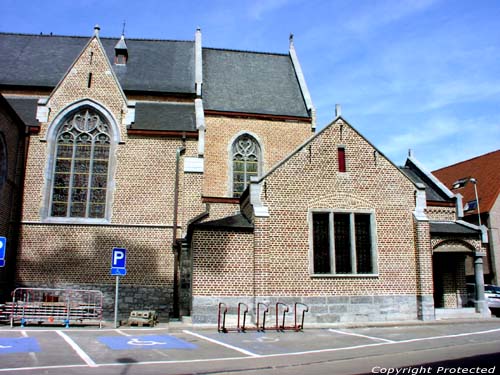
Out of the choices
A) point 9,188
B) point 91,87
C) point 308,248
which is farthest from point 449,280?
point 9,188

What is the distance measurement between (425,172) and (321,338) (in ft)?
41.9

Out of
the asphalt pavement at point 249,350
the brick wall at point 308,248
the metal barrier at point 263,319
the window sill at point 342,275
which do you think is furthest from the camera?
the window sill at point 342,275

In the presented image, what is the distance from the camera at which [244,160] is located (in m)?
22.9

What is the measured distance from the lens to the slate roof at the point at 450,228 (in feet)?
55.4

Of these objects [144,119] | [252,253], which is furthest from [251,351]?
[144,119]

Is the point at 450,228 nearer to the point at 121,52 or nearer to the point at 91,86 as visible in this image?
the point at 91,86

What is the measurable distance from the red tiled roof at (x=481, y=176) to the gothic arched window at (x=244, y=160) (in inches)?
791

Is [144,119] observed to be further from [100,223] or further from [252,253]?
[252,253]

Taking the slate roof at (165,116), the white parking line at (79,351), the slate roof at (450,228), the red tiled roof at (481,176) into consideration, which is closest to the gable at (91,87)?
the slate roof at (165,116)

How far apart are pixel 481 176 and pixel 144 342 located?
113 ft

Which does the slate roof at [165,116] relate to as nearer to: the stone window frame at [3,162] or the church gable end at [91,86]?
the church gable end at [91,86]

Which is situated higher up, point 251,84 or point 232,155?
point 251,84

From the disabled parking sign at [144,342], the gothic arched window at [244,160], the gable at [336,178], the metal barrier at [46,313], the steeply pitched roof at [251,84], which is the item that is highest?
the steeply pitched roof at [251,84]

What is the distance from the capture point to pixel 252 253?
14.8 meters
